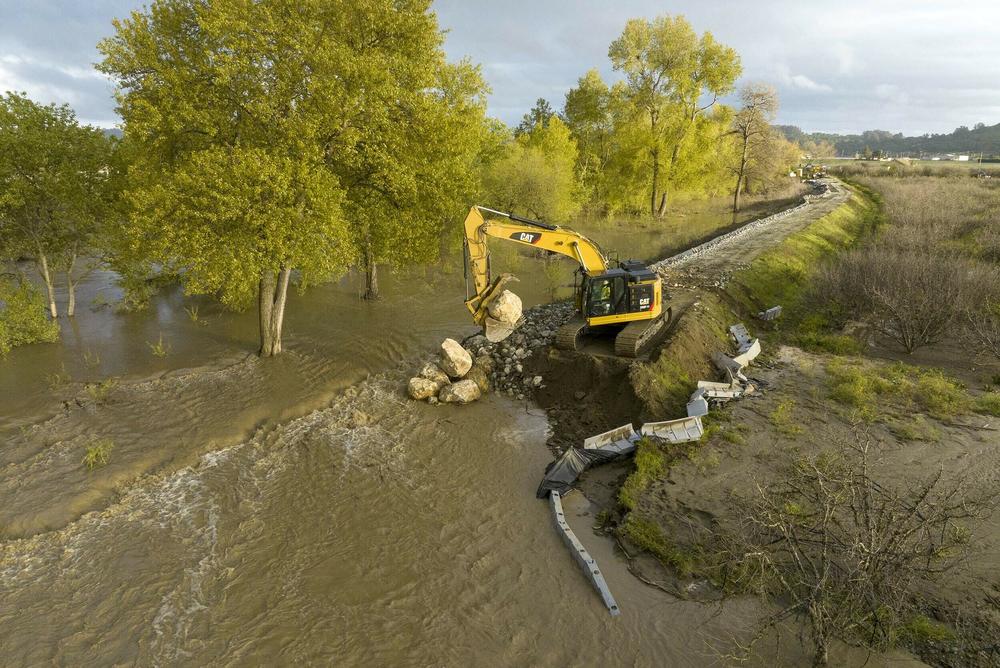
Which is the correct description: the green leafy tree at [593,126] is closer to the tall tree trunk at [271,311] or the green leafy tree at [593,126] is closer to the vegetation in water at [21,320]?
the tall tree trunk at [271,311]

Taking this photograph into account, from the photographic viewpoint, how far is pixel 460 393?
13688mm

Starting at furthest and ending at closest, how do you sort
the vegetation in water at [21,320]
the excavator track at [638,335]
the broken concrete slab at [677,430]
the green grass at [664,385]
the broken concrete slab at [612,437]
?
the vegetation in water at [21,320] → the excavator track at [638,335] → the green grass at [664,385] → the broken concrete slab at [612,437] → the broken concrete slab at [677,430]

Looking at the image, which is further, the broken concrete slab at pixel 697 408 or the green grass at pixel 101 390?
the green grass at pixel 101 390

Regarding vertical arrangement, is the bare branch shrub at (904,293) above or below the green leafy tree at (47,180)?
below

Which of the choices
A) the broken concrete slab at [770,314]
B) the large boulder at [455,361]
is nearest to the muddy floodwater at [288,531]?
the large boulder at [455,361]

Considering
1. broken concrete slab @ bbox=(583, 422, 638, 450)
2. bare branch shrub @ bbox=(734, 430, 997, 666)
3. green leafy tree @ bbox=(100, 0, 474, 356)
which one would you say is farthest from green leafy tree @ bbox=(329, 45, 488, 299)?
bare branch shrub @ bbox=(734, 430, 997, 666)

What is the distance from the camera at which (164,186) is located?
488 inches

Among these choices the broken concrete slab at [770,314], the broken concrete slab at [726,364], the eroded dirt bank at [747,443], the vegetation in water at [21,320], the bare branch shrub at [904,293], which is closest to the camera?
the eroded dirt bank at [747,443]

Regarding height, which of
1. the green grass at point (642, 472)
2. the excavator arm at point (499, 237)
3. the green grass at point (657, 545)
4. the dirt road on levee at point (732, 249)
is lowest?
the green grass at point (657, 545)

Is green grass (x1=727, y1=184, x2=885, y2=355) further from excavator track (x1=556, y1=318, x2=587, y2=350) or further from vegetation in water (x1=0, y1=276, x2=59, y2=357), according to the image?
vegetation in water (x1=0, y1=276, x2=59, y2=357)

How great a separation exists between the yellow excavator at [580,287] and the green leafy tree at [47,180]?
11861 mm

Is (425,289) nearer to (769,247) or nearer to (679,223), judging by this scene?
(769,247)

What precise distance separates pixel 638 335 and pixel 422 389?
19.7 feet

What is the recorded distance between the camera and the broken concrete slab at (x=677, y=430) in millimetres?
10930
